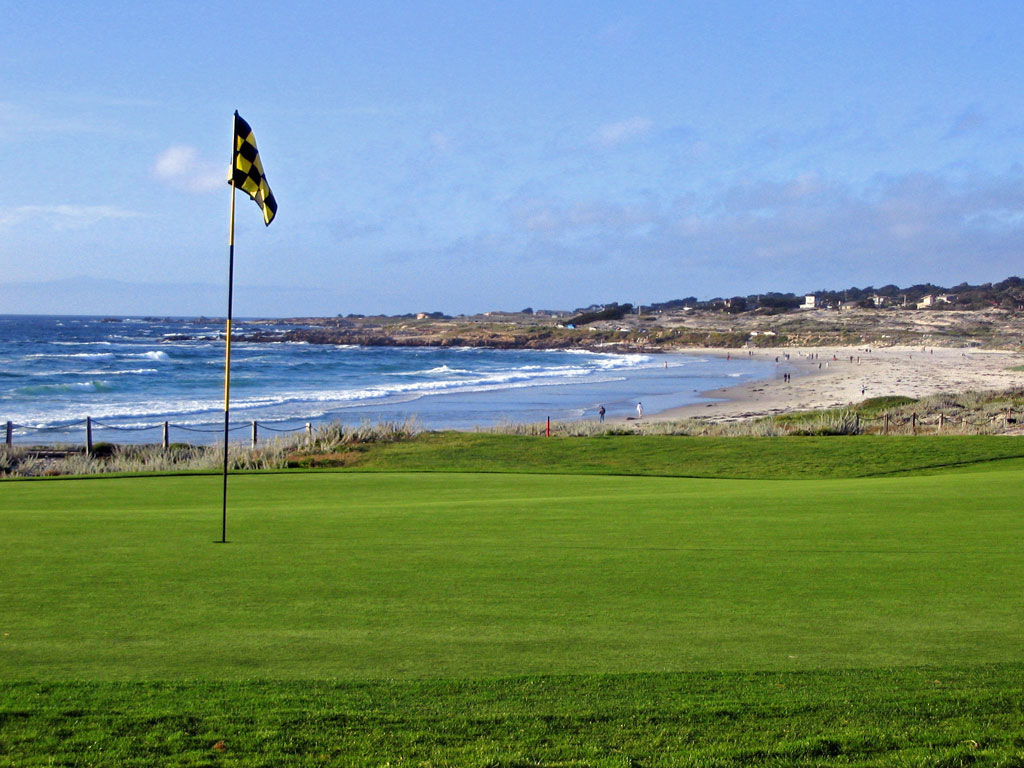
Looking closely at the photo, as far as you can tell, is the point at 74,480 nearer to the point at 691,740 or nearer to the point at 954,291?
the point at 691,740

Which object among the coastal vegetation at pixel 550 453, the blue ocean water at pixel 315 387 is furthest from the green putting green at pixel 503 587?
the blue ocean water at pixel 315 387

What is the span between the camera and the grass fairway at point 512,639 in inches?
184

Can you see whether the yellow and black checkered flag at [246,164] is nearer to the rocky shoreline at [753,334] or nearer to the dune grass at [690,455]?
the dune grass at [690,455]

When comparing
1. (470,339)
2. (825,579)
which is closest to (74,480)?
(825,579)

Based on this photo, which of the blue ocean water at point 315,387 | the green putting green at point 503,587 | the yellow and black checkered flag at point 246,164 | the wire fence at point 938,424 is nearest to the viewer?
the green putting green at point 503,587

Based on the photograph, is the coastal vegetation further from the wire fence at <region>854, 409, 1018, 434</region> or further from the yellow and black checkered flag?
the yellow and black checkered flag

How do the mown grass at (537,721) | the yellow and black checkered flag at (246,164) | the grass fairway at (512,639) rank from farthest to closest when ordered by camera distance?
the yellow and black checkered flag at (246,164) → the grass fairway at (512,639) → the mown grass at (537,721)

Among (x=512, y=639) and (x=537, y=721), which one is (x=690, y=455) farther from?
(x=537, y=721)

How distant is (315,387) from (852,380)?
36.8 metres

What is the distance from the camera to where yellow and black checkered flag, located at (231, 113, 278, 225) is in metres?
9.95

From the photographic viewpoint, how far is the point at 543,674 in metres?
5.58

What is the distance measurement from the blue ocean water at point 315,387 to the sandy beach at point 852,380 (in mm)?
3003

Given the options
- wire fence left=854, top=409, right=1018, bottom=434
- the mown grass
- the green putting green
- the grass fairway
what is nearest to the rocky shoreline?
wire fence left=854, top=409, right=1018, bottom=434

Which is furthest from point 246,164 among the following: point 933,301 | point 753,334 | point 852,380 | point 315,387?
point 933,301
